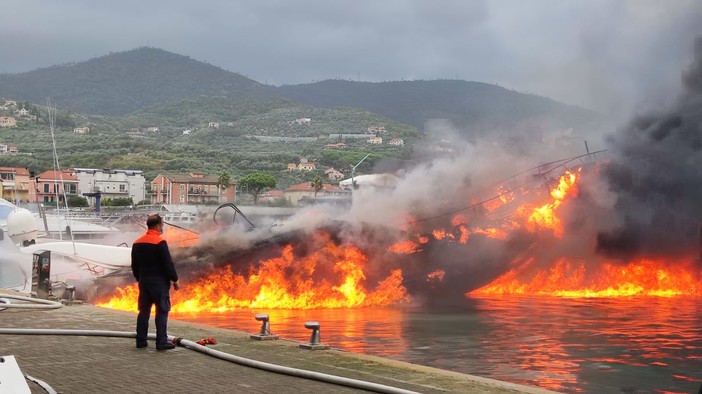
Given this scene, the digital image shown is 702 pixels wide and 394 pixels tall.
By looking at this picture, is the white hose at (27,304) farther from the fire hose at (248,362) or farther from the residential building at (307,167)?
the residential building at (307,167)

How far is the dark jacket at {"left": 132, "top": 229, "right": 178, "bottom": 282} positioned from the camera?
13.6 m

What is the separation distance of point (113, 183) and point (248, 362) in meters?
124

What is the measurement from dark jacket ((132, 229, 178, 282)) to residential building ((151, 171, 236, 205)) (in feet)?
364

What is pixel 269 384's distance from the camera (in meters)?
11.2

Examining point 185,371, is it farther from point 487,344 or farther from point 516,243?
point 516,243

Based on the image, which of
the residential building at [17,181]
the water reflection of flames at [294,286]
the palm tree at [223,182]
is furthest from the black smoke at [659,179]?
the residential building at [17,181]

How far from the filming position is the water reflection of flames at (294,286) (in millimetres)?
32219

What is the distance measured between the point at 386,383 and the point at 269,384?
1.56 meters

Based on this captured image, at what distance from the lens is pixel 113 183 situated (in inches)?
5153

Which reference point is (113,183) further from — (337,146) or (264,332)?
(264,332)

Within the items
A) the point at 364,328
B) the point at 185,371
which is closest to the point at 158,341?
the point at 185,371

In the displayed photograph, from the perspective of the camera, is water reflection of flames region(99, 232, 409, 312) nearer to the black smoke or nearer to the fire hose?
the black smoke

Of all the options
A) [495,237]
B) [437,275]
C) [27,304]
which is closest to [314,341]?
[27,304]

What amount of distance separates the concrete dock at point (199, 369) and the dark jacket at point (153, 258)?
4.06 feet
